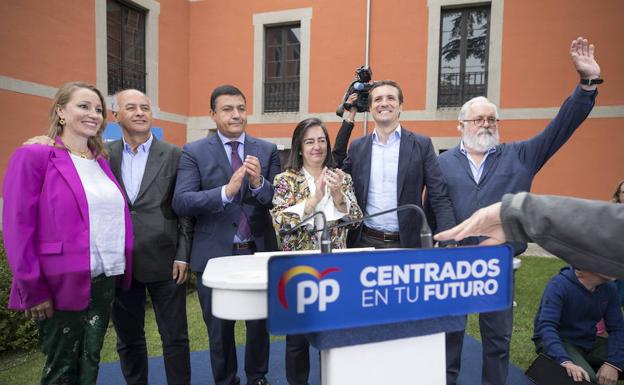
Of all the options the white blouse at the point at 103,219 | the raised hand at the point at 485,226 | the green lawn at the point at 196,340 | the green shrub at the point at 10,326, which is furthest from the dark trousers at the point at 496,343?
the green shrub at the point at 10,326

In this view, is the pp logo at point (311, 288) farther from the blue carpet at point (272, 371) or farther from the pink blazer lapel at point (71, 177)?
the blue carpet at point (272, 371)

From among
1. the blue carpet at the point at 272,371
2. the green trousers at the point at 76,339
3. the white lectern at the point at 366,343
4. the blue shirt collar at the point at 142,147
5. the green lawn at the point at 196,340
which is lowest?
the green lawn at the point at 196,340

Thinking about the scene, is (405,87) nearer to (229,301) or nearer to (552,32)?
(552,32)

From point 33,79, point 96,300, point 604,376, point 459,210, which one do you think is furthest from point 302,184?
point 33,79

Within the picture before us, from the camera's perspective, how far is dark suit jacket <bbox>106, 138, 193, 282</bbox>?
241cm

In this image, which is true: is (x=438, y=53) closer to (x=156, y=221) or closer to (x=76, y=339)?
(x=156, y=221)

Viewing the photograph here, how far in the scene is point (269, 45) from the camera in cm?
1043

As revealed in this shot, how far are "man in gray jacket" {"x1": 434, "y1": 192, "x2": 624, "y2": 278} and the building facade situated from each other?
823 centimetres

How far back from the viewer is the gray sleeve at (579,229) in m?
0.90

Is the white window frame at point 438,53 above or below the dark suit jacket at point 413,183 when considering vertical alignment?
above

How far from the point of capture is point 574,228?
0.93 meters

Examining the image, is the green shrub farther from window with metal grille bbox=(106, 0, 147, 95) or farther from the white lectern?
window with metal grille bbox=(106, 0, 147, 95)

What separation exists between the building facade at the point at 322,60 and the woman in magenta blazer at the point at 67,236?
246 inches

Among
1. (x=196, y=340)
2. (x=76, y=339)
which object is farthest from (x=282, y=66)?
(x=76, y=339)
